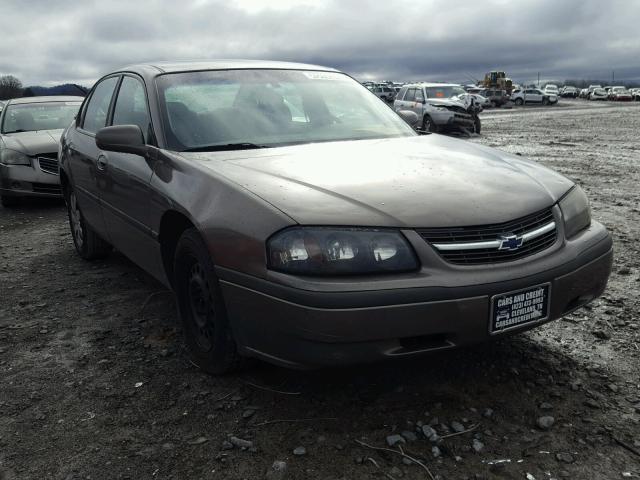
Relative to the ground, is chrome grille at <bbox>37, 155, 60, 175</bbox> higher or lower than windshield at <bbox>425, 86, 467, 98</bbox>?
lower

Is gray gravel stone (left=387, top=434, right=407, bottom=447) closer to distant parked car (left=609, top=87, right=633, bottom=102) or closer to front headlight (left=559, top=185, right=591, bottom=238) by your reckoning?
front headlight (left=559, top=185, right=591, bottom=238)

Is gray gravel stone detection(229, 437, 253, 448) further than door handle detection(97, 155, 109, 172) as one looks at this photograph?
No

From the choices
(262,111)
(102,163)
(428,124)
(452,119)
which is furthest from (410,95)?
(262,111)

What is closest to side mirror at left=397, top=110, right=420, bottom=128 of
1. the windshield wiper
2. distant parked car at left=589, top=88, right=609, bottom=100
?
the windshield wiper

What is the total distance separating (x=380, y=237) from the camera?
240cm

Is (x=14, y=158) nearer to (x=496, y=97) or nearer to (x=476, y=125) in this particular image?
(x=476, y=125)

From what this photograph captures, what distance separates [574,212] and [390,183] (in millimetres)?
918

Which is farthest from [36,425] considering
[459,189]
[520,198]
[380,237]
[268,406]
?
[520,198]

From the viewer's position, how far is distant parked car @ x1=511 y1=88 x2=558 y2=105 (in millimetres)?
55781

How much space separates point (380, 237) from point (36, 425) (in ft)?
5.66

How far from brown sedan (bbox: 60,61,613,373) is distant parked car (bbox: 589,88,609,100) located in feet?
252

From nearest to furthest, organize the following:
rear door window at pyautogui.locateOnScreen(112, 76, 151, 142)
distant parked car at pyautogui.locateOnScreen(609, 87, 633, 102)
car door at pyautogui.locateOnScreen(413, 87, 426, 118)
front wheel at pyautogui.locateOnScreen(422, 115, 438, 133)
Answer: rear door window at pyautogui.locateOnScreen(112, 76, 151, 142) < front wheel at pyautogui.locateOnScreen(422, 115, 438, 133) < car door at pyautogui.locateOnScreen(413, 87, 426, 118) < distant parked car at pyautogui.locateOnScreen(609, 87, 633, 102)

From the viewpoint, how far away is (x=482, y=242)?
2480 millimetres

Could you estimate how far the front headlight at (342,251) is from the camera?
236 centimetres
